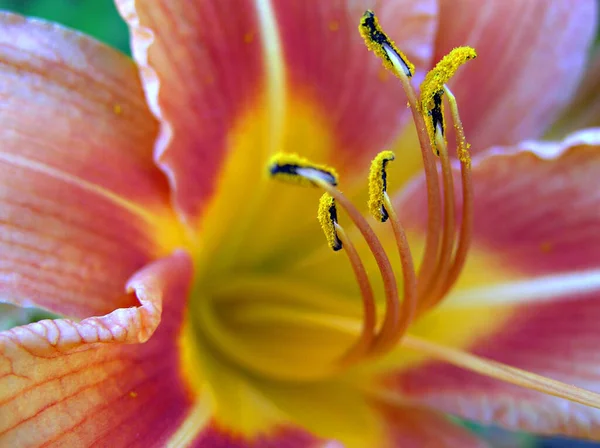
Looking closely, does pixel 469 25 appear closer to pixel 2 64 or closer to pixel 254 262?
pixel 254 262

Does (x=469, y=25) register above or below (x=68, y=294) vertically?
above

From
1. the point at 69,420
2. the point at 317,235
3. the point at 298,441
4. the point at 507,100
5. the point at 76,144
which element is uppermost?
the point at 507,100

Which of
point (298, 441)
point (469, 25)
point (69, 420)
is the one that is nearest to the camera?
point (69, 420)

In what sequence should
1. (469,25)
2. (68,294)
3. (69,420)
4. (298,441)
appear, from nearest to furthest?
(69,420) < (68,294) < (298,441) < (469,25)

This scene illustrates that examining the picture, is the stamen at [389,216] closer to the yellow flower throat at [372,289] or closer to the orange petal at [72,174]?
the yellow flower throat at [372,289]

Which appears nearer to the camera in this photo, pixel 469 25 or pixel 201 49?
pixel 201 49

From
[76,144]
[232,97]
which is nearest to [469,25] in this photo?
[232,97]

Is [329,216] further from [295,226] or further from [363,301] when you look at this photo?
[295,226]
